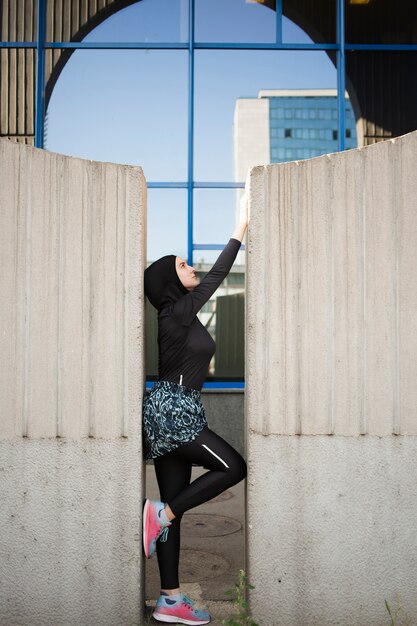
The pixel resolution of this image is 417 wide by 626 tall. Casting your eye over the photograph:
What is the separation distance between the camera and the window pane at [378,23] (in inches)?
360

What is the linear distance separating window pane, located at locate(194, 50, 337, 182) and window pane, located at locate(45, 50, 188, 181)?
31cm

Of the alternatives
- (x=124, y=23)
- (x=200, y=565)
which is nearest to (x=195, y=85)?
(x=124, y=23)

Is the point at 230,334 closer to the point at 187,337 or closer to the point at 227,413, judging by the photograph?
the point at 227,413

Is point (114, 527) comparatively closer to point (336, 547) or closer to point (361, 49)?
point (336, 547)

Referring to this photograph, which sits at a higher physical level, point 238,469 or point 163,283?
point 163,283

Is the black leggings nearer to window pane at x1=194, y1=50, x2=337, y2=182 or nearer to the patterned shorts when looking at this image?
the patterned shorts

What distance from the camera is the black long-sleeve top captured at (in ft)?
11.8

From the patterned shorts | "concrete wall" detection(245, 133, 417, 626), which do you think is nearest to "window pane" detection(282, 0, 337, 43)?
"concrete wall" detection(245, 133, 417, 626)

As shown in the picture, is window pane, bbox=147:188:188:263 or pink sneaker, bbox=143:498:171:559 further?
window pane, bbox=147:188:188:263

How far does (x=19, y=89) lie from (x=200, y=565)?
22.4ft

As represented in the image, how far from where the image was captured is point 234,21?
915 centimetres

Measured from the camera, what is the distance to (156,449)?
139 inches

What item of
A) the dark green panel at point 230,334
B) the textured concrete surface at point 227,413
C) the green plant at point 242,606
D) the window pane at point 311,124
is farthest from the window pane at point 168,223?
the green plant at point 242,606

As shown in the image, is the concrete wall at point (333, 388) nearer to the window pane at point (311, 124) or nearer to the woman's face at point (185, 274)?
the woman's face at point (185, 274)
